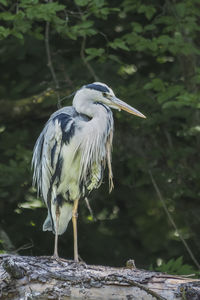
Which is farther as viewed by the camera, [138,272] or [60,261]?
[60,261]

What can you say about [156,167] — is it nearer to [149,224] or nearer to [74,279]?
[149,224]

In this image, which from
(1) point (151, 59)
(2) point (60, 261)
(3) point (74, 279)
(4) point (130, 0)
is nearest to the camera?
(3) point (74, 279)

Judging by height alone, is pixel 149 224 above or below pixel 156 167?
below

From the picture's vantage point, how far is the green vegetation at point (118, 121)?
16.7 ft

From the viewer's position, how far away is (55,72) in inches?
221

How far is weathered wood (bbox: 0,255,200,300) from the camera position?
3.02 meters

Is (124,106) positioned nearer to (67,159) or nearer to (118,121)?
(67,159)

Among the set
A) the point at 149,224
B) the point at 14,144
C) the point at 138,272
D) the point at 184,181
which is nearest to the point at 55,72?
the point at 14,144

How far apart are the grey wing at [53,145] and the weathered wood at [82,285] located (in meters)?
1.16

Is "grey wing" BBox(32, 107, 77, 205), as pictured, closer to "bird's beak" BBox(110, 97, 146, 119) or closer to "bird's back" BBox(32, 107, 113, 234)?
"bird's back" BBox(32, 107, 113, 234)

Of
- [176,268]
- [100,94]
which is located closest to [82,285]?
[176,268]

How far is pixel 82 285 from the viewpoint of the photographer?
3.07 m

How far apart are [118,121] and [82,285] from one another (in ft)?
8.30

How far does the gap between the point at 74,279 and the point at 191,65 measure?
9.59ft
